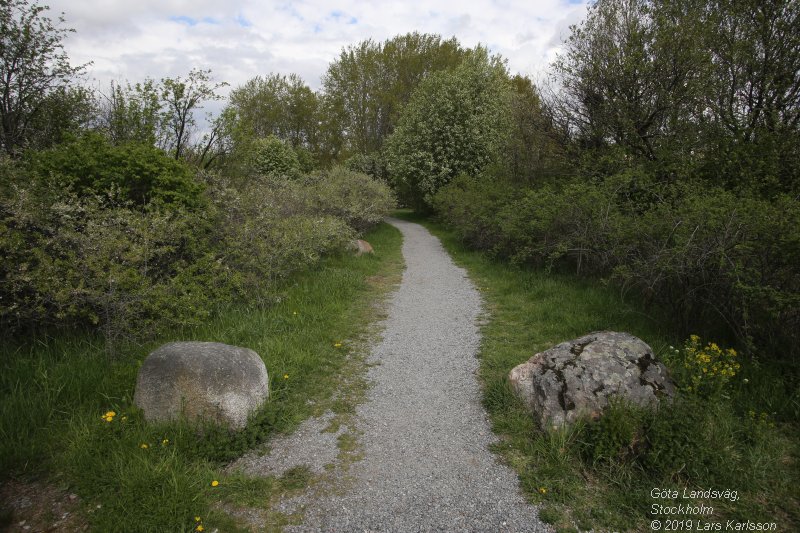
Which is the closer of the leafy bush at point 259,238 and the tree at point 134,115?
the leafy bush at point 259,238

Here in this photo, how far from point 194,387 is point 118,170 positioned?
5413 mm

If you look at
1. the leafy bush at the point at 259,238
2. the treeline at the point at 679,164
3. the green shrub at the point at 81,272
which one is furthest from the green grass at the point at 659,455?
the leafy bush at the point at 259,238

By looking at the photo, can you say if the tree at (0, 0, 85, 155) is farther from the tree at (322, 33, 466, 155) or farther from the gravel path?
the tree at (322, 33, 466, 155)

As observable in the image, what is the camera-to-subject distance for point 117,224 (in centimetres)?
577

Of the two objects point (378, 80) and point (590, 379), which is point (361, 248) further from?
point (378, 80)

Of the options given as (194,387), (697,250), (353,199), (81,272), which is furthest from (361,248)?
(194,387)

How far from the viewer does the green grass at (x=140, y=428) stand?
2.94m

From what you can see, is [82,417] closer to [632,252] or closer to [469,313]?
[469,313]

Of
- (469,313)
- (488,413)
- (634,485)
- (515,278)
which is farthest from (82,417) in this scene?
(515,278)

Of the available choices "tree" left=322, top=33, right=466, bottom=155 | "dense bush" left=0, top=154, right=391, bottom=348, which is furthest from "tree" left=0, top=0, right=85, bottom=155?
"tree" left=322, top=33, right=466, bottom=155

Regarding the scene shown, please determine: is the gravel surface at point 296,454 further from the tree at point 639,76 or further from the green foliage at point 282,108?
the green foliage at point 282,108

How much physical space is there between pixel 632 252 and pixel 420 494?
5640mm

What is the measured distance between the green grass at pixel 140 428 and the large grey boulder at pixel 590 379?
1966mm

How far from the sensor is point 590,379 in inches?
150
